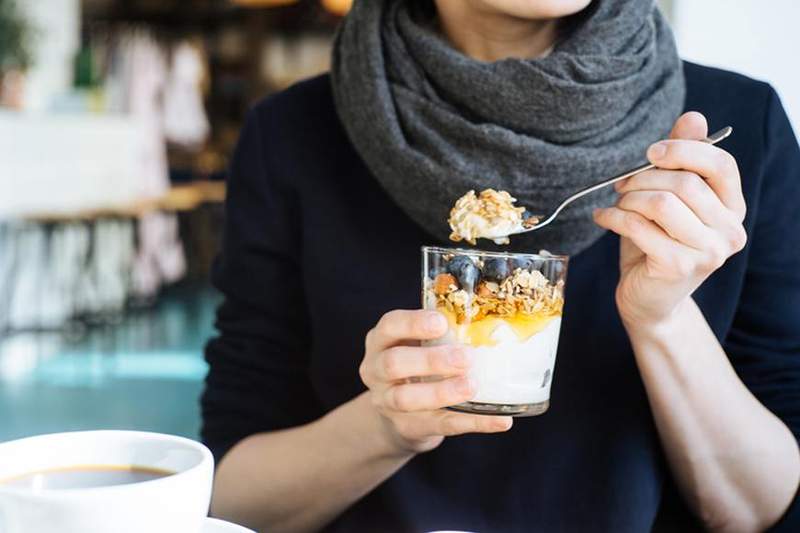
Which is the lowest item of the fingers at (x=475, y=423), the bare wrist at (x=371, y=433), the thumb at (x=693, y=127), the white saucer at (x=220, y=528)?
the bare wrist at (x=371, y=433)

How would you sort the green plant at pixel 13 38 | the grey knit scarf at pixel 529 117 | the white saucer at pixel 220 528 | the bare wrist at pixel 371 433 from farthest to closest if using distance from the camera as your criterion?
the green plant at pixel 13 38, the grey knit scarf at pixel 529 117, the bare wrist at pixel 371 433, the white saucer at pixel 220 528

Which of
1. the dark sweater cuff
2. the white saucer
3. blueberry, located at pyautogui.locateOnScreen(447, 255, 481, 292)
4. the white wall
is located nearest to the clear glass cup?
blueberry, located at pyautogui.locateOnScreen(447, 255, 481, 292)

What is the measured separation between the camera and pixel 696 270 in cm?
81

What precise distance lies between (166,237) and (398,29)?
7426mm

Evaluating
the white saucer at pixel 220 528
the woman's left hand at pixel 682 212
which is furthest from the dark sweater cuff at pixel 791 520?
the white saucer at pixel 220 528

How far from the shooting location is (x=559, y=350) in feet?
3.76

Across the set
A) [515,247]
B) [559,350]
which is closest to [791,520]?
[559,350]

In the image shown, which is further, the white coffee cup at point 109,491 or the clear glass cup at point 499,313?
the clear glass cup at point 499,313

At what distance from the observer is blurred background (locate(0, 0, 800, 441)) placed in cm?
497

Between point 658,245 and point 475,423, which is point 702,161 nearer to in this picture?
point 658,245

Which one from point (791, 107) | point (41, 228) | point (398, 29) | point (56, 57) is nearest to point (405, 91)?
point (398, 29)

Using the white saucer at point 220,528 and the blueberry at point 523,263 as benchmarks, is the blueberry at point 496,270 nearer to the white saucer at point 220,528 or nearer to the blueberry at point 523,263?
the blueberry at point 523,263

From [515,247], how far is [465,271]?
437 millimetres

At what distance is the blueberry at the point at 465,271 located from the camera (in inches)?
28.8
